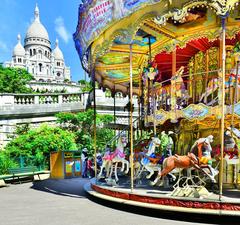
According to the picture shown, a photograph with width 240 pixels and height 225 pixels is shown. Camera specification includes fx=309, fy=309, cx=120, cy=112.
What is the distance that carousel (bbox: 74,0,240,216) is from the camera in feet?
27.1

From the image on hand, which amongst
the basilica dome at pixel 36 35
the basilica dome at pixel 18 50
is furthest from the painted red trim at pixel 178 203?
the basilica dome at pixel 18 50

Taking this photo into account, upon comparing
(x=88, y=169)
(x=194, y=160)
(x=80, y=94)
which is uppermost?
(x=80, y=94)

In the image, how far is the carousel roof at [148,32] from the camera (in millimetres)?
8422

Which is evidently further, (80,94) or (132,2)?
(80,94)

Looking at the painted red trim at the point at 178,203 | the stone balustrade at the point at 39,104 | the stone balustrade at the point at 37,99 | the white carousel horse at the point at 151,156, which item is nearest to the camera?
the painted red trim at the point at 178,203

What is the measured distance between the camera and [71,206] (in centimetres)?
947

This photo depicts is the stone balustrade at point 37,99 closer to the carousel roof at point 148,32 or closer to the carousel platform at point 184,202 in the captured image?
the carousel roof at point 148,32

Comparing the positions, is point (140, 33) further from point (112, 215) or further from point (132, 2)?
point (112, 215)

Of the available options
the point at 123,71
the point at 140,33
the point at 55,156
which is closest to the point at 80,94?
the point at 55,156

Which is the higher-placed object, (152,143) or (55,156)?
(152,143)

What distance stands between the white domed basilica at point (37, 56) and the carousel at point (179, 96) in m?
110

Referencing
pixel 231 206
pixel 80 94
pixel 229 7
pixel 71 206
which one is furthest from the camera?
pixel 80 94

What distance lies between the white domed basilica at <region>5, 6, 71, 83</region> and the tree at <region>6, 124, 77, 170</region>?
100 meters

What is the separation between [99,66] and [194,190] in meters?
8.48
